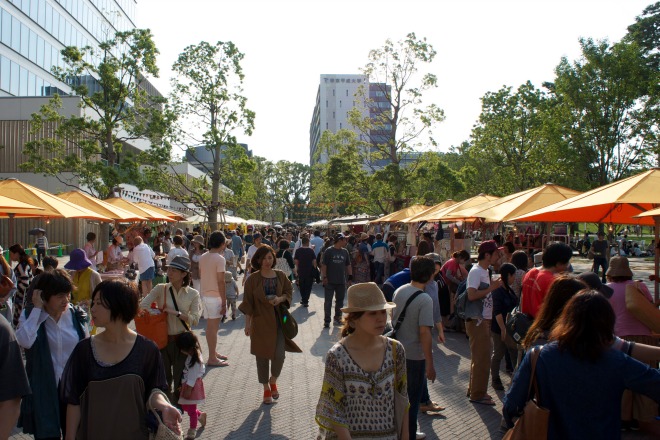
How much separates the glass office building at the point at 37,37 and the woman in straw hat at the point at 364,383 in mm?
34400

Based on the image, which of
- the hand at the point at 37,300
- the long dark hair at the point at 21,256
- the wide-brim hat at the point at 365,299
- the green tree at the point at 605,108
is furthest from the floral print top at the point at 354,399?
the green tree at the point at 605,108

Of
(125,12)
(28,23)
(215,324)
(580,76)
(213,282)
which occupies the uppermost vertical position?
(125,12)

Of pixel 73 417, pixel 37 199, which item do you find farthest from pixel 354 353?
pixel 37 199

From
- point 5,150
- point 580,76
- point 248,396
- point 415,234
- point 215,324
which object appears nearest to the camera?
point 248,396

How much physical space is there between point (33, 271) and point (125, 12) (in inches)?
1956

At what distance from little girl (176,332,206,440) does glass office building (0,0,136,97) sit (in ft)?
106

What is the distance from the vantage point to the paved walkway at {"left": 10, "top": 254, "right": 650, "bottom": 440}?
5391 mm

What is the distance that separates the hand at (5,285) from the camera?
6.60 m

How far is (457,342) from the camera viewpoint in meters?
9.69

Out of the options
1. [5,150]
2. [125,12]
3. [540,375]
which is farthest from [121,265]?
[125,12]

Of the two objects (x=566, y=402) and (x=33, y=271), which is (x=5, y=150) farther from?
(x=566, y=402)

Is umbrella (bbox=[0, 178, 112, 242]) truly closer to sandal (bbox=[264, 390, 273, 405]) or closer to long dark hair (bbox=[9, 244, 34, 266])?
long dark hair (bbox=[9, 244, 34, 266])

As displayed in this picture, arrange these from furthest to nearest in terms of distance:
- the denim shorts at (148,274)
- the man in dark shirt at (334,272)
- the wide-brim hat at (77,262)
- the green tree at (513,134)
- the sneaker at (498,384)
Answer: the green tree at (513,134)
the denim shorts at (148,274)
the man in dark shirt at (334,272)
the sneaker at (498,384)
the wide-brim hat at (77,262)

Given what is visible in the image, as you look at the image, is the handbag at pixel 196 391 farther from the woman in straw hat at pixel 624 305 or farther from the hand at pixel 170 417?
the woman in straw hat at pixel 624 305
